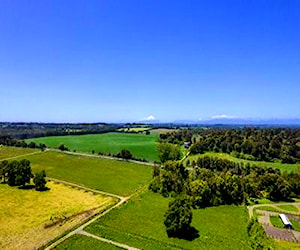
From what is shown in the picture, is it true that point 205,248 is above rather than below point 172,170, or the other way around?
below

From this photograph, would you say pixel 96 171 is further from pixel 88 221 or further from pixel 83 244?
pixel 83 244

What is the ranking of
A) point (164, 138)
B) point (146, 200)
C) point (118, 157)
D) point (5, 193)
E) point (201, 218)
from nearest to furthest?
point (201, 218) < point (146, 200) < point (5, 193) < point (118, 157) < point (164, 138)

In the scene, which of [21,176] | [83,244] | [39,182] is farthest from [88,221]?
[21,176]

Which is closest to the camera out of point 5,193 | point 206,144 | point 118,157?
point 5,193

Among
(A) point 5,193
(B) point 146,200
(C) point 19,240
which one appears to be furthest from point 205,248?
(A) point 5,193

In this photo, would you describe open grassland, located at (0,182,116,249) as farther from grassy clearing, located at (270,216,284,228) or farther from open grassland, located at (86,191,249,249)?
grassy clearing, located at (270,216,284,228)

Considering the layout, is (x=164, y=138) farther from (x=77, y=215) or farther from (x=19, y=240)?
(x=19, y=240)

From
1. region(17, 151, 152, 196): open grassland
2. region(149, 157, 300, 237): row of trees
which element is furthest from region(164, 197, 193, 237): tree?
region(17, 151, 152, 196): open grassland

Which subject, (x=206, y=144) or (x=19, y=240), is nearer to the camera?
(x=19, y=240)
